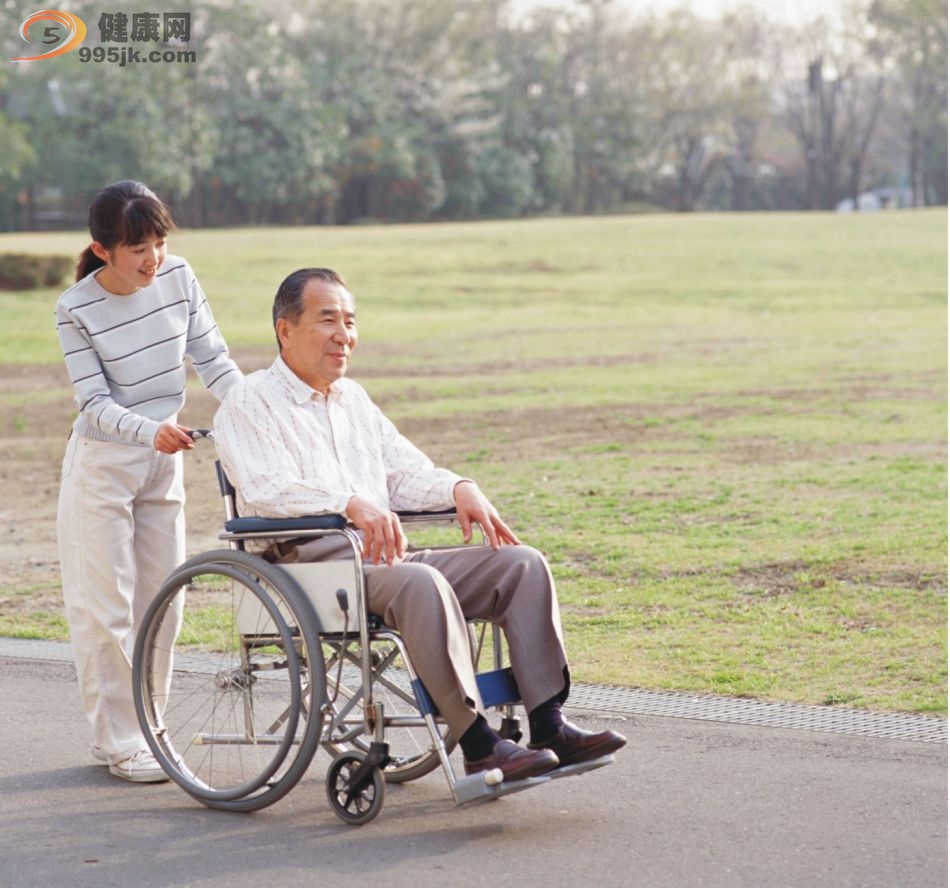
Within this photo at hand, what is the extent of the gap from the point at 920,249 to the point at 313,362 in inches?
1431

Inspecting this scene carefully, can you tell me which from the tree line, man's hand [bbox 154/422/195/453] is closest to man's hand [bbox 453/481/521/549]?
man's hand [bbox 154/422/195/453]

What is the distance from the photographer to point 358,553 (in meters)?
4.37

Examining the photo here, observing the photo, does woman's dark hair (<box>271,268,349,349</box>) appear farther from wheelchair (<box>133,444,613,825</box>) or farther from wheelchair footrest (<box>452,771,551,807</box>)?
wheelchair footrest (<box>452,771,551,807</box>)

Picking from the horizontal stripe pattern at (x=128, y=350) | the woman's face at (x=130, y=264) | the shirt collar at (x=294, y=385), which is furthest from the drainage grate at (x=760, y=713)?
the woman's face at (x=130, y=264)

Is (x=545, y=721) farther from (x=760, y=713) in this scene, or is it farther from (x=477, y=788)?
(x=760, y=713)

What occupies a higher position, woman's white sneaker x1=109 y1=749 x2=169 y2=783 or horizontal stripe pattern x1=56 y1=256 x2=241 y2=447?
horizontal stripe pattern x1=56 y1=256 x2=241 y2=447

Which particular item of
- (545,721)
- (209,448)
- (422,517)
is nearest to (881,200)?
(209,448)

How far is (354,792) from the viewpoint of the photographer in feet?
14.6

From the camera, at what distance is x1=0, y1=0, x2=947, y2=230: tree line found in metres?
52.8

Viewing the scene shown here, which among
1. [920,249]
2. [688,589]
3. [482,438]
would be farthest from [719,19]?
[688,589]

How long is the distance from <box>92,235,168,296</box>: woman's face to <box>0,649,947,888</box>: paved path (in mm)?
1420

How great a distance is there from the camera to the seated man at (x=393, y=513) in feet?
14.3

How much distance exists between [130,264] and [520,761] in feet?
5.84

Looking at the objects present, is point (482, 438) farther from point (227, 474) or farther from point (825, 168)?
point (825, 168)
